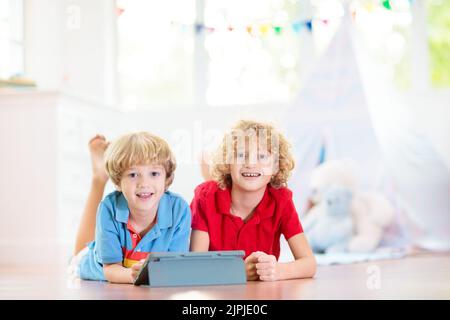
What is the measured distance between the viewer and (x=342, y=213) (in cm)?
305

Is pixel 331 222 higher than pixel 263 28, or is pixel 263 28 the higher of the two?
pixel 263 28

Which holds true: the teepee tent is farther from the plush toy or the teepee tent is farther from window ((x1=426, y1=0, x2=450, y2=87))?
window ((x1=426, y1=0, x2=450, y2=87))

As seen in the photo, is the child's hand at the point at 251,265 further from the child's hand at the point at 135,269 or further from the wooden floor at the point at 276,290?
the child's hand at the point at 135,269

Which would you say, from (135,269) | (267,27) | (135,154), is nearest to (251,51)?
(267,27)

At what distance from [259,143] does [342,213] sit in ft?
4.75

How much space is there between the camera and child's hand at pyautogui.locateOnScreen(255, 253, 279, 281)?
1540 millimetres

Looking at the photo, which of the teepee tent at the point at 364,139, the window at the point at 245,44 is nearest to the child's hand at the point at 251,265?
the teepee tent at the point at 364,139

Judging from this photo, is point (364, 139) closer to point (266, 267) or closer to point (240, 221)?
point (240, 221)

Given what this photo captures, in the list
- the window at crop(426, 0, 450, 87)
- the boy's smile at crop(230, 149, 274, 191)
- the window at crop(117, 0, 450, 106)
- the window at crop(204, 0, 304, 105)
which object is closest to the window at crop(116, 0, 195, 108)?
the window at crop(117, 0, 450, 106)

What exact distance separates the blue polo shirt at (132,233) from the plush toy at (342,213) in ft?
4.72

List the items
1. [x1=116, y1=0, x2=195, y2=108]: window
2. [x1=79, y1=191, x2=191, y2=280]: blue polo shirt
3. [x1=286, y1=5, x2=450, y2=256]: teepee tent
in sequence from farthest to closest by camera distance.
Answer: [x1=116, y1=0, x2=195, y2=108]: window
[x1=286, y1=5, x2=450, y2=256]: teepee tent
[x1=79, y1=191, x2=191, y2=280]: blue polo shirt

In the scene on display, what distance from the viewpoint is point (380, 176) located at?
318 centimetres
